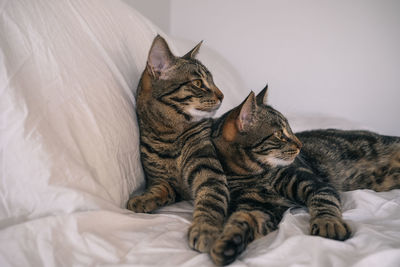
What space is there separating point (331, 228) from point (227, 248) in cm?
32

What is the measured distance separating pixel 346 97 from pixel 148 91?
1968 mm

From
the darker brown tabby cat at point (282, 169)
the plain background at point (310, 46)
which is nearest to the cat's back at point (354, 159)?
the darker brown tabby cat at point (282, 169)

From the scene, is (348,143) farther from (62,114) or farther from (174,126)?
(62,114)

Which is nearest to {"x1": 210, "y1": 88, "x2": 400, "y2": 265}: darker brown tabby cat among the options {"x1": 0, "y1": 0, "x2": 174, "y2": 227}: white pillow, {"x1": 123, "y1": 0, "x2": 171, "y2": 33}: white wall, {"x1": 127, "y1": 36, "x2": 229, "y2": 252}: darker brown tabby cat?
{"x1": 127, "y1": 36, "x2": 229, "y2": 252}: darker brown tabby cat

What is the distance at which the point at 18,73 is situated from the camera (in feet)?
2.72

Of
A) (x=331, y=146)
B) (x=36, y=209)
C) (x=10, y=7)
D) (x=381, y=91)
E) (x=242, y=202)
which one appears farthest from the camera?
(x=381, y=91)

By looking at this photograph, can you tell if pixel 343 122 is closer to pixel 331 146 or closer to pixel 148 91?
pixel 331 146

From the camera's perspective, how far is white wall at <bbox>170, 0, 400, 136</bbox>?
7.97 feet

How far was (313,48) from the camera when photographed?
8.49 feet

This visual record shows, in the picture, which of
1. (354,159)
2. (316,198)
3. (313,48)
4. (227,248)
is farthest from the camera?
(313,48)

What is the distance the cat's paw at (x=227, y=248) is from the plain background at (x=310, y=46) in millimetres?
Result: 1949

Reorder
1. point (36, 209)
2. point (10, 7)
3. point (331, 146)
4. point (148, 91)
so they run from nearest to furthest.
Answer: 1. point (36, 209)
2. point (10, 7)
3. point (148, 91)
4. point (331, 146)

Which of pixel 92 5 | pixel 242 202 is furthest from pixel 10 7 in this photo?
pixel 242 202

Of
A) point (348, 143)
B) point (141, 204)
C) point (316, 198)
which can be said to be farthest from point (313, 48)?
point (141, 204)
